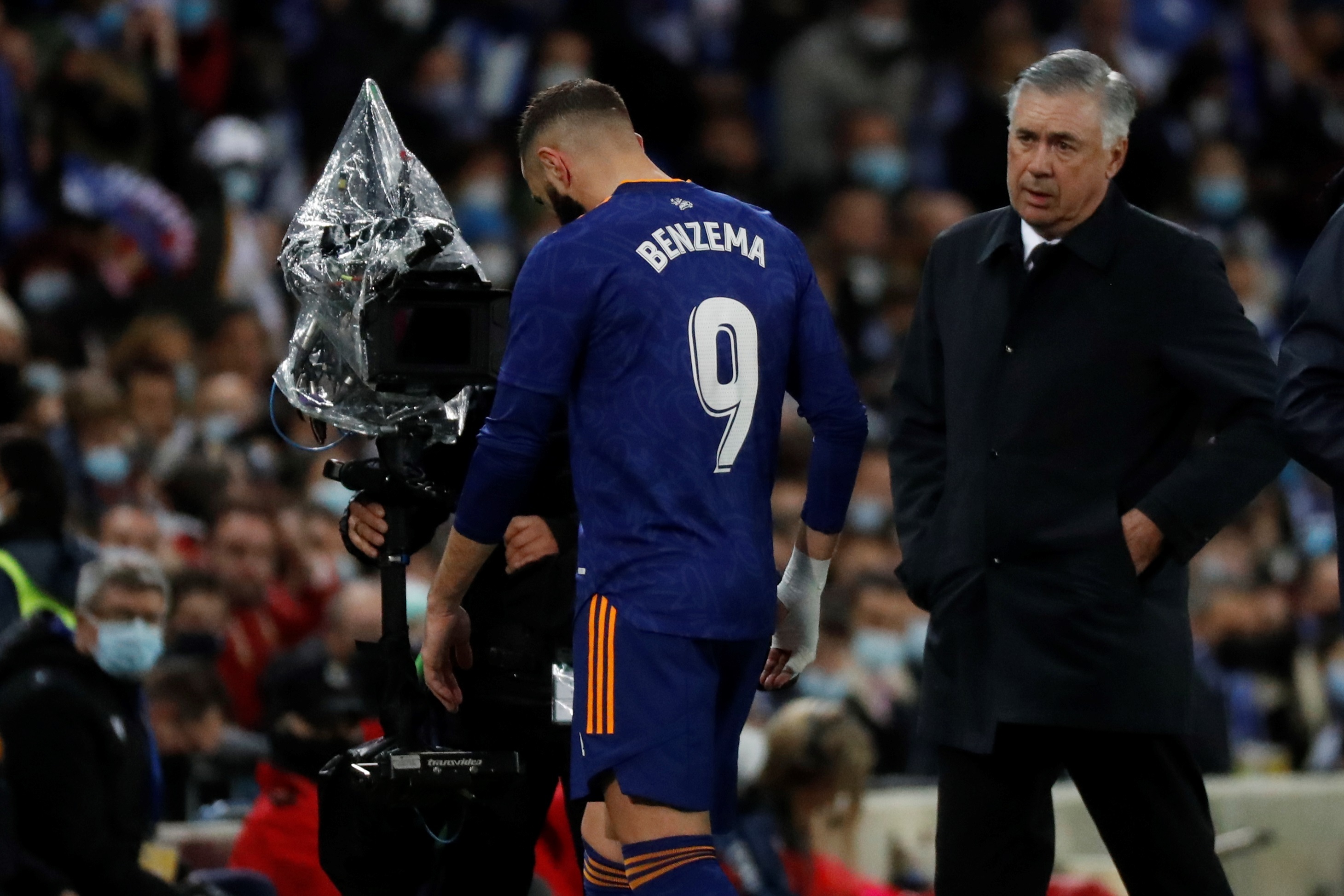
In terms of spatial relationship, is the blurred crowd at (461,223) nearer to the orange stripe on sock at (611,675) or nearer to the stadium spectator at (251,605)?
the stadium spectator at (251,605)

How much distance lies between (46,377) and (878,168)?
5.72 m

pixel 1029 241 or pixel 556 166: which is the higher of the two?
pixel 556 166

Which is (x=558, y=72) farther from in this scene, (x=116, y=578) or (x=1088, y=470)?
(x=1088, y=470)

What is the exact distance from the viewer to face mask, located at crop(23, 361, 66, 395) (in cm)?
898

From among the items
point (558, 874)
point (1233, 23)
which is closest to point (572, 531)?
point (558, 874)

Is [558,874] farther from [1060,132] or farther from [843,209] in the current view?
[843,209]

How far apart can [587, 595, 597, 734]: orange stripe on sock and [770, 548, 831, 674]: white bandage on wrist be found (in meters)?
0.52

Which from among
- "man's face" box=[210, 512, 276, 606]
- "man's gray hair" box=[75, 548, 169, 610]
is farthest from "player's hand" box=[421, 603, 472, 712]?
"man's face" box=[210, 512, 276, 606]

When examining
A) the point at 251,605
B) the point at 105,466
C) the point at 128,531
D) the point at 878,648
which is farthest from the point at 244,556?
the point at 878,648

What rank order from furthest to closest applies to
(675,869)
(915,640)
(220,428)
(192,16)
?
(192,16), (915,640), (220,428), (675,869)

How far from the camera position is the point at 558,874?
6285 millimetres

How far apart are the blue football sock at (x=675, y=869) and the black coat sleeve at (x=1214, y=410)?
3.55 ft

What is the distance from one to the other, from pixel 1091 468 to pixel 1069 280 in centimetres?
38

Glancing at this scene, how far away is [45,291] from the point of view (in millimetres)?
10016
